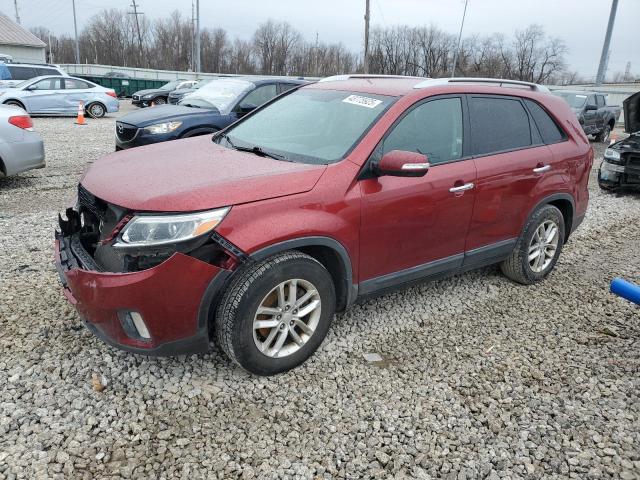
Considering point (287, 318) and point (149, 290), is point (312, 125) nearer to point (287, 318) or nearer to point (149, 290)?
point (287, 318)

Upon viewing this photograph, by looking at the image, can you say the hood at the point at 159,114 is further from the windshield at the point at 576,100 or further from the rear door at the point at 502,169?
the windshield at the point at 576,100

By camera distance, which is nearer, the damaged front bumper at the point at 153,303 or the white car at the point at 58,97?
the damaged front bumper at the point at 153,303

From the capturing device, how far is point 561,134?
14.9 ft

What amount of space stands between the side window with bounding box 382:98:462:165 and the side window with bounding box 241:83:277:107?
5.33 metres

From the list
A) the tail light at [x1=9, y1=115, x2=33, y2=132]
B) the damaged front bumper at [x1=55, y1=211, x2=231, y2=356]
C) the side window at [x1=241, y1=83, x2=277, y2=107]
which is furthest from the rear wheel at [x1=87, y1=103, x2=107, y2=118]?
the damaged front bumper at [x1=55, y1=211, x2=231, y2=356]

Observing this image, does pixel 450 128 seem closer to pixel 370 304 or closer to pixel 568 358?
pixel 370 304

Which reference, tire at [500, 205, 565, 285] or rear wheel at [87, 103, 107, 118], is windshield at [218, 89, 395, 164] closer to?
tire at [500, 205, 565, 285]

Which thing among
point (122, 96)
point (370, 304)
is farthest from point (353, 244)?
point (122, 96)

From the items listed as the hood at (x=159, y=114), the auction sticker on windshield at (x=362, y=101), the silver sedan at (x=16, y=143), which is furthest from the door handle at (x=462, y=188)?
the silver sedan at (x=16, y=143)

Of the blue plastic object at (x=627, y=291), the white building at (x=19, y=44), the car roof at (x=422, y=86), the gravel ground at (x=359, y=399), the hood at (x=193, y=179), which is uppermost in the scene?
the white building at (x=19, y=44)

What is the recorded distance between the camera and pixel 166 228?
2.57 meters

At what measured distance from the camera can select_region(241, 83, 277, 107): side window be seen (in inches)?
334

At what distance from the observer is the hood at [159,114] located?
738 cm

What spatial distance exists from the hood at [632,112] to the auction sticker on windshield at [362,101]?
5179mm
